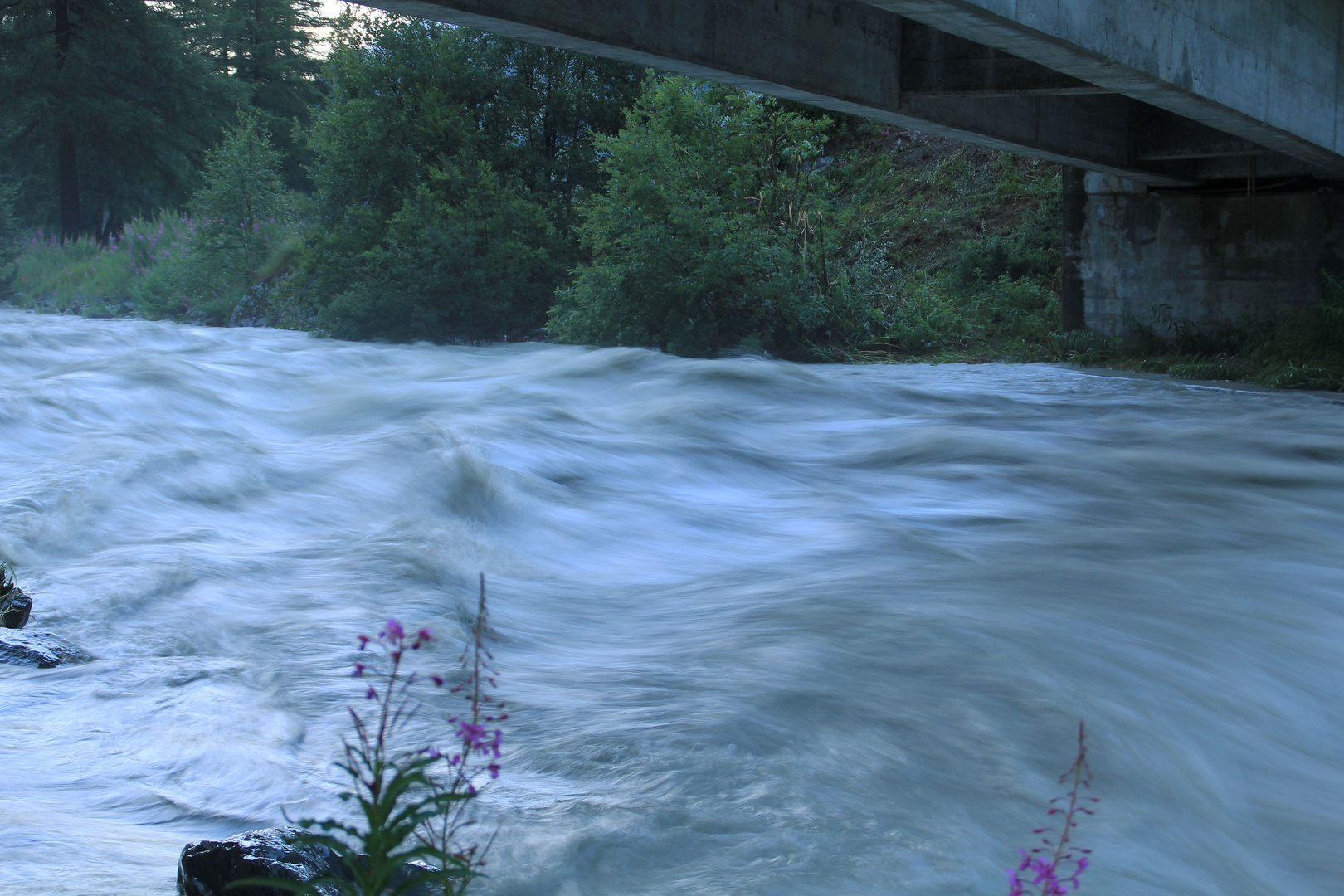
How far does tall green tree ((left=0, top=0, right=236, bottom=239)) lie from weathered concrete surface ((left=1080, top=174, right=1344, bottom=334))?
30752mm

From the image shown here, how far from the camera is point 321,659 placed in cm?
381

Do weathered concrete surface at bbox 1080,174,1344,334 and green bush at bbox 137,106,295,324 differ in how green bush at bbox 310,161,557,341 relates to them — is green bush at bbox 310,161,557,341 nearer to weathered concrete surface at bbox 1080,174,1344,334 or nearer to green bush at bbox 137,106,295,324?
green bush at bbox 137,106,295,324

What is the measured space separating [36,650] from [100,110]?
35.9m

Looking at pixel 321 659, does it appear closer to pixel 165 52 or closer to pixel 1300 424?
pixel 1300 424

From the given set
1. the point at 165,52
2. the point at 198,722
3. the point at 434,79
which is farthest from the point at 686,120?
the point at 165,52

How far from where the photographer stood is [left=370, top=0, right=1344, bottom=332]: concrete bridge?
7.16 m

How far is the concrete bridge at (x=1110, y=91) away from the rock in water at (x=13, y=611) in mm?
3326

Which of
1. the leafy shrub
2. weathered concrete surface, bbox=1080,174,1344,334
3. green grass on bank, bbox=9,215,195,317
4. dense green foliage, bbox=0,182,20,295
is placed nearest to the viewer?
the leafy shrub

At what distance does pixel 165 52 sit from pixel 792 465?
3395 cm

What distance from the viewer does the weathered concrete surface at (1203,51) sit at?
668 centimetres

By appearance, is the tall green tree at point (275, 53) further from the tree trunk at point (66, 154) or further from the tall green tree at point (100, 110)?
the tree trunk at point (66, 154)

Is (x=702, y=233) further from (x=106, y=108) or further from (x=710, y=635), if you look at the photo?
(x=106, y=108)

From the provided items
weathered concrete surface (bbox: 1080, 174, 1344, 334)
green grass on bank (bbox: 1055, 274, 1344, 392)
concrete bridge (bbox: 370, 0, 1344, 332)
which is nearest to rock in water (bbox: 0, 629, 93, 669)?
concrete bridge (bbox: 370, 0, 1344, 332)

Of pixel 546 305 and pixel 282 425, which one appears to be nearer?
pixel 282 425
